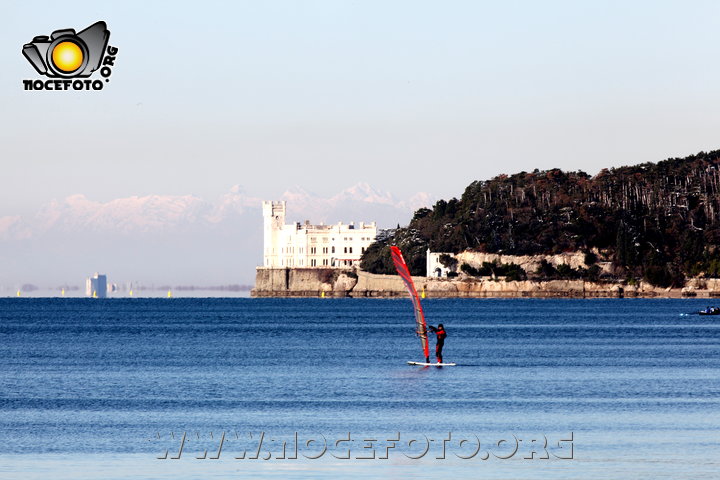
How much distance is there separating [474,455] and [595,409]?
10775 mm

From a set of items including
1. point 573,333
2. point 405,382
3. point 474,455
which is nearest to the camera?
point 474,455

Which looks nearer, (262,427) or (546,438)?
(546,438)

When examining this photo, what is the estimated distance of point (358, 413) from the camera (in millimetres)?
38688

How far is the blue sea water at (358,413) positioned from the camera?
28266mm

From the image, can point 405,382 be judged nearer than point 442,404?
No

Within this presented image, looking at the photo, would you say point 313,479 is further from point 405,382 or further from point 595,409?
point 405,382

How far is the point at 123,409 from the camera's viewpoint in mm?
40438

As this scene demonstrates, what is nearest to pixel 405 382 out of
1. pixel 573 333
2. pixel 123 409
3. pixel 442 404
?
pixel 442 404

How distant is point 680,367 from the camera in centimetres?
5900

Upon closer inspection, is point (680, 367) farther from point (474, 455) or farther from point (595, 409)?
point (474, 455)

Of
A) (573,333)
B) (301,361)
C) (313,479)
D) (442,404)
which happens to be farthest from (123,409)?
(573,333)

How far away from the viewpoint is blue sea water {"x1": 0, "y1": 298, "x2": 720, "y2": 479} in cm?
2827

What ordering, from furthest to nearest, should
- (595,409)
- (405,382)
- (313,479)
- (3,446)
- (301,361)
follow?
(301,361) → (405,382) → (595,409) → (3,446) → (313,479)

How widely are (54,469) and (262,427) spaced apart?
8326mm
